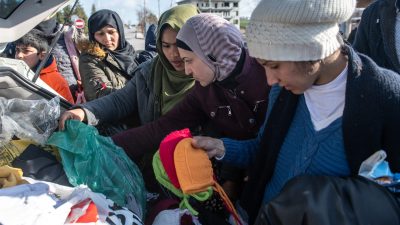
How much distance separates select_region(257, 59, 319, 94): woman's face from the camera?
124cm

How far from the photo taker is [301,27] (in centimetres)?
117

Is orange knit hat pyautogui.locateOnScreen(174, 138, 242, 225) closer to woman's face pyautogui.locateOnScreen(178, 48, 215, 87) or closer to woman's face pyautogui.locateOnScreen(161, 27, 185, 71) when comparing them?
woman's face pyautogui.locateOnScreen(178, 48, 215, 87)

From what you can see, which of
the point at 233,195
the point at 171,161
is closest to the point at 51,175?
the point at 171,161

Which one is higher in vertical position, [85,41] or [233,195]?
[85,41]

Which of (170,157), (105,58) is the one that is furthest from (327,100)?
(105,58)

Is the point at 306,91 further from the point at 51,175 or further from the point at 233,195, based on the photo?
the point at 51,175

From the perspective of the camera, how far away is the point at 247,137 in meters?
1.85

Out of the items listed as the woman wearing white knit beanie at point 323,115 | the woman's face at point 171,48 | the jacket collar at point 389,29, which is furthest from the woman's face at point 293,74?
the jacket collar at point 389,29

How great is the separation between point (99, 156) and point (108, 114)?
505mm

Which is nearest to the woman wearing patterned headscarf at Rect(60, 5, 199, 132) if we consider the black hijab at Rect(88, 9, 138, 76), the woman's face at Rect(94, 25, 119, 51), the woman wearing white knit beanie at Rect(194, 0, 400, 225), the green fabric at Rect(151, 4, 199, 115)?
the green fabric at Rect(151, 4, 199, 115)

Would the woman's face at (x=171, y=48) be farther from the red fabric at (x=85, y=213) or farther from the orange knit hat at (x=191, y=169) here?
the red fabric at (x=85, y=213)

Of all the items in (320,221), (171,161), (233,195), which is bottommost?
(233,195)

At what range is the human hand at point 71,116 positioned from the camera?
1771 mm

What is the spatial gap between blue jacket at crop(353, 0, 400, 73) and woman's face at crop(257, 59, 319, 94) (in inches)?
41.5
